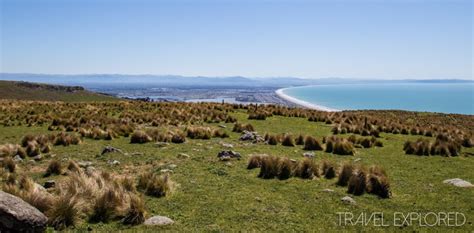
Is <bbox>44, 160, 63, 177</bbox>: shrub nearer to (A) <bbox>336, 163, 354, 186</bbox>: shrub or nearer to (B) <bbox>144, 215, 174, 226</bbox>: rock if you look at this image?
→ (B) <bbox>144, 215, 174, 226</bbox>: rock

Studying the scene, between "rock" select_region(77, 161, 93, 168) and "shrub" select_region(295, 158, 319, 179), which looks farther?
"rock" select_region(77, 161, 93, 168)

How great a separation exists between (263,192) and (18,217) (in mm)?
5759

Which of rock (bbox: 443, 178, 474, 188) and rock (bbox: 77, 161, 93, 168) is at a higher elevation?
rock (bbox: 443, 178, 474, 188)

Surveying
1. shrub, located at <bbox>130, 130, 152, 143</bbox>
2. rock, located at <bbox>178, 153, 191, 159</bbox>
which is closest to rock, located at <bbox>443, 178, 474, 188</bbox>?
rock, located at <bbox>178, 153, 191, 159</bbox>

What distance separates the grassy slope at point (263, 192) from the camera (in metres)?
8.33

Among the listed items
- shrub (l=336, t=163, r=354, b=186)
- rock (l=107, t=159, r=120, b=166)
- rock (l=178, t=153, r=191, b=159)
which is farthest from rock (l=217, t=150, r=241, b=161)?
shrub (l=336, t=163, r=354, b=186)

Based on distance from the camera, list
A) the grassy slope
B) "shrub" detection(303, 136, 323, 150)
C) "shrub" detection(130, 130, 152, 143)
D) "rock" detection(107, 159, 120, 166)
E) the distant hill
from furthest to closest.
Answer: the distant hill
"shrub" detection(130, 130, 152, 143)
"shrub" detection(303, 136, 323, 150)
"rock" detection(107, 159, 120, 166)
the grassy slope

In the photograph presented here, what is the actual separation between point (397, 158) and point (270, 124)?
453 inches

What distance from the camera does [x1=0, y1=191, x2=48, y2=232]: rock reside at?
6453 mm

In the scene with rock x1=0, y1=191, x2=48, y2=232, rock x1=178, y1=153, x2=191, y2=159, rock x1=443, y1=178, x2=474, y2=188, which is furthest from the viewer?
rock x1=178, y1=153, x2=191, y2=159

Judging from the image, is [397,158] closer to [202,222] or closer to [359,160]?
[359,160]

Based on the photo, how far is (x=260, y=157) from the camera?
13414 mm

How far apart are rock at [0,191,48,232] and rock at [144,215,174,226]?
1847 mm

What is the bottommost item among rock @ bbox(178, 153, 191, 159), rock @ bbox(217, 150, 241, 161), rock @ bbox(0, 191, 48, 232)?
rock @ bbox(178, 153, 191, 159)
